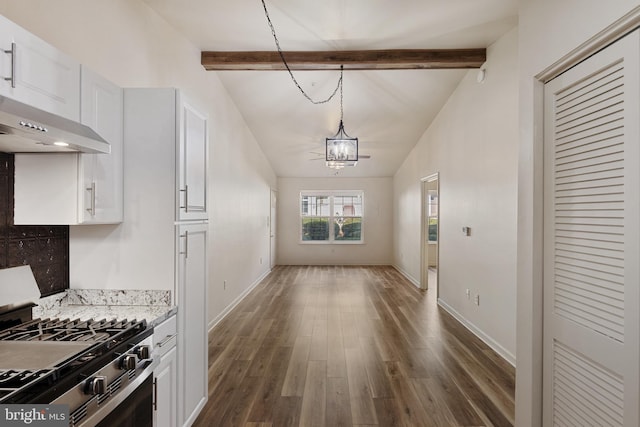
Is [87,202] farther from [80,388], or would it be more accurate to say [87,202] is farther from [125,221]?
[80,388]

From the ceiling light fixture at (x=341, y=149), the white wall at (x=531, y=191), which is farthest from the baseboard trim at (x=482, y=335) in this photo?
the ceiling light fixture at (x=341, y=149)

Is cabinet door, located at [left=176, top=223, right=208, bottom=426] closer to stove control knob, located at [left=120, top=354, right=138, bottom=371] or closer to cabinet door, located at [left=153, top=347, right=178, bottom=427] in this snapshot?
cabinet door, located at [left=153, top=347, right=178, bottom=427]

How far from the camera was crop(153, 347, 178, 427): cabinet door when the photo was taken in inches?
72.6

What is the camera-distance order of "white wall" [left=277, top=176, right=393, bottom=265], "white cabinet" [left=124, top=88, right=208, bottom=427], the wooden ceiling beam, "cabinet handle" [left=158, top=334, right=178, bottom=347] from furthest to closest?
"white wall" [left=277, top=176, right=393, bottom=265], the wooden ceiling beam, "white cabinet" [left=124, top=88, right=208, bottom=427], "cabinet handle" [left=158, top=334, right=178, bottom=347]

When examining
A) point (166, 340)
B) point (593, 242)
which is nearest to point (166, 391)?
point (166, 340)

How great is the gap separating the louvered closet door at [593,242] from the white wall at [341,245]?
7897 millimetres

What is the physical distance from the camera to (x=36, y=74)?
151 centimetres

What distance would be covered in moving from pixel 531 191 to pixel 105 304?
2.53 meters

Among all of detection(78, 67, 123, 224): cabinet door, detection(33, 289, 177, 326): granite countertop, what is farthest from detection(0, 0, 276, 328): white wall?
detection(78, 67, 123, 224): cabinet door

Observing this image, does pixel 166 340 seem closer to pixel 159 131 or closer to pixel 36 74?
pixel 159 131

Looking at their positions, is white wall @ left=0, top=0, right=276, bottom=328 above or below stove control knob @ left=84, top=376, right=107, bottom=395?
above

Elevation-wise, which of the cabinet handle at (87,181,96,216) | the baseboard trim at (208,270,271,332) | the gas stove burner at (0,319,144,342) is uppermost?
the cabinet handle at (87,181,96,216)

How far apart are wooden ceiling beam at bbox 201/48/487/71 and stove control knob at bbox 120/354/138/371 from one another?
3.59 metres

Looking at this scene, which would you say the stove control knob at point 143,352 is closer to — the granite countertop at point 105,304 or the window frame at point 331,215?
the granite countertop at point 105,304
